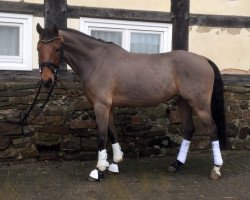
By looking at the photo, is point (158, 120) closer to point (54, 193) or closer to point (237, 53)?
point (237, 53)

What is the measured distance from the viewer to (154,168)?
5617 mm

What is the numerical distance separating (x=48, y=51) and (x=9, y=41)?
4.69 ft

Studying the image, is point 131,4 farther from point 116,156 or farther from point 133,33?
point 116,156

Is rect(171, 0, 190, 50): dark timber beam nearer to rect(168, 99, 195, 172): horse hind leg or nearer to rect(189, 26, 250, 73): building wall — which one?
rect(189, 26, 250, 73): building wall

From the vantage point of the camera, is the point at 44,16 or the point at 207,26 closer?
the point at 44,16

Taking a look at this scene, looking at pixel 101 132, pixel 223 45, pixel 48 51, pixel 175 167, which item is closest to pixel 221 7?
pixel 223 45

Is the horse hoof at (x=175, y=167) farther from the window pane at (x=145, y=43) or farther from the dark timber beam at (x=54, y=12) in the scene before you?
the dark timber beam at (x=54, y=12)

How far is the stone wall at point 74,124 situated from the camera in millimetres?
5730

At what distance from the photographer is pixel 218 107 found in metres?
5.28

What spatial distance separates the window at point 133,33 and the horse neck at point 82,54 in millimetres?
982

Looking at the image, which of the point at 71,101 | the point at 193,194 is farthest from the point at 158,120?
the point at 193,194

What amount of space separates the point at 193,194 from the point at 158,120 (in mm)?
1920

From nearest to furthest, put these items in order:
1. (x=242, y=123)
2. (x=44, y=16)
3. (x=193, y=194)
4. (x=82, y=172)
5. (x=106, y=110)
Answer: (x=193, y=194), (x=106, y=110), (x=82, y=172), (x=44, y=16), (x=242, y=123)

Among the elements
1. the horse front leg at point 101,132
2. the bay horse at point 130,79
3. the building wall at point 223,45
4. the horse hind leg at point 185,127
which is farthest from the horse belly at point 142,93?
the building wall at point 223,45
